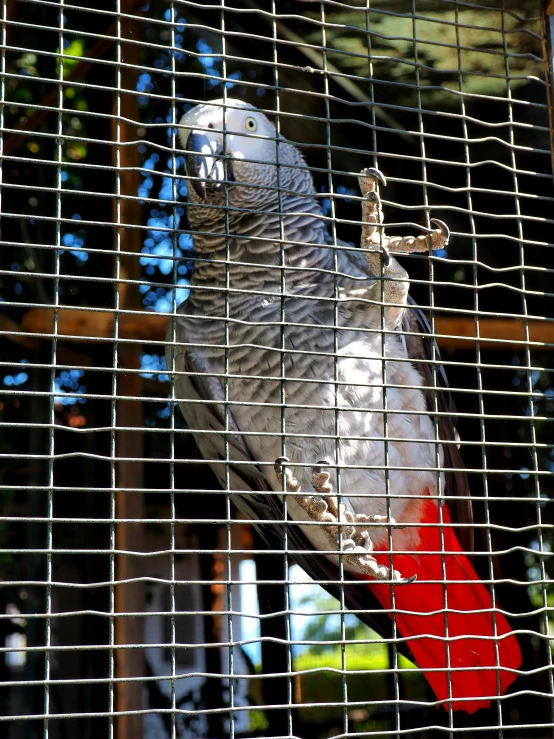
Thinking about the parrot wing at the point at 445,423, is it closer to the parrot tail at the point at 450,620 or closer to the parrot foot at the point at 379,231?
the parrot tail at the point at 450,620

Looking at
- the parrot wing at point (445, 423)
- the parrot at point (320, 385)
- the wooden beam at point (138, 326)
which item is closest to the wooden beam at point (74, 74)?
the wooden beam at point (138, 326)

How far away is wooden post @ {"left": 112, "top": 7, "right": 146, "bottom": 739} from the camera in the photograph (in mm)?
1907

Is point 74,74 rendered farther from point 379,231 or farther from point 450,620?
point 450,620

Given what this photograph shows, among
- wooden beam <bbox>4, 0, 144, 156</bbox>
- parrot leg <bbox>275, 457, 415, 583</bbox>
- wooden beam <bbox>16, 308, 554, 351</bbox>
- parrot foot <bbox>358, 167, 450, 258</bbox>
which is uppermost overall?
wooden beam <bbox>4, 0, 144, 156</bbox>

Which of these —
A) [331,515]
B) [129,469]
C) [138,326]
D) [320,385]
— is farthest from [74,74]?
[331,515]

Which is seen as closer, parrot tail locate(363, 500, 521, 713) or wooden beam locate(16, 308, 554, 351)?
parrot tail locate(363, 500, 521, 713)

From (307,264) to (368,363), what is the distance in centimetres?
24

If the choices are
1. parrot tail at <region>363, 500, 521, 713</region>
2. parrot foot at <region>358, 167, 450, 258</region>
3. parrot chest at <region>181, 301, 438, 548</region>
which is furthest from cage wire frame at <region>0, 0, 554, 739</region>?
parrot foot at <region>358, 167, 450, 258</region>

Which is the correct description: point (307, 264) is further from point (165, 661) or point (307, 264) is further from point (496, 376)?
point (165, 661)

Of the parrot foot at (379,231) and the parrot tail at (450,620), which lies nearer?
the parrot foot at (379,231)

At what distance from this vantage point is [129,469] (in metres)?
2.04

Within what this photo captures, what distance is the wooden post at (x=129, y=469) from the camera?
1907mm

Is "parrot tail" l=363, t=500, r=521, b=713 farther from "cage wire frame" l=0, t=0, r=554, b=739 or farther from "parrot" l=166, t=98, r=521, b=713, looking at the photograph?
"cage wire frame" l=0, t=0, r=554, b=739

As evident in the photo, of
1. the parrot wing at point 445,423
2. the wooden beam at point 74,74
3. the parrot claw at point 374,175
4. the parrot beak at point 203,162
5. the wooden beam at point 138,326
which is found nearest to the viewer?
the parrot claw at point 374,175
